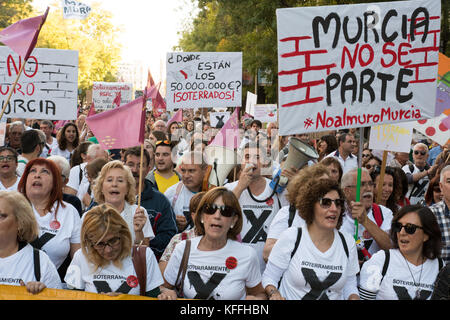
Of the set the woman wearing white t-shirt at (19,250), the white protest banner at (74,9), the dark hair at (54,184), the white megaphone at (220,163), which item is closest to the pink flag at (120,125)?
the dark hair at (54,184)

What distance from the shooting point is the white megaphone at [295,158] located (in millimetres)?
5359

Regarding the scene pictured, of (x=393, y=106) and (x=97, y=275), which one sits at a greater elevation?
(x=393, y=106)

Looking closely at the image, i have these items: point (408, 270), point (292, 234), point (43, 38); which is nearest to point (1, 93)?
point (292, 234)

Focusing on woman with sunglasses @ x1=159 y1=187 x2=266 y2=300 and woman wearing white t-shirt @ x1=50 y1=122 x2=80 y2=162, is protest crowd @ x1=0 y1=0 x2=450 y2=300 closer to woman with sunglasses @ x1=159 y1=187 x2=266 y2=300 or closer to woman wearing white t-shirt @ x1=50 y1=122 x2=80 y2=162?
woman with sunglasses @ x1=159 y1=187 x2=266 y2=300

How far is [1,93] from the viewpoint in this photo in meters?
8.10

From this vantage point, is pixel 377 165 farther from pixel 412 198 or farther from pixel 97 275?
pixel 97 275

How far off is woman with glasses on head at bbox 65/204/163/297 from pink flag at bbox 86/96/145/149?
150 cm

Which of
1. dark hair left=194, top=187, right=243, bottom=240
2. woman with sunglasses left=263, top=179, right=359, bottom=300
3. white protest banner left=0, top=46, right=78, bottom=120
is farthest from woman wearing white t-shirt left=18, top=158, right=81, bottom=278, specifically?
white protest banner left=0, top=46, right=78, bottom=120

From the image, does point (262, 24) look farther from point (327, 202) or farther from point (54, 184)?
point (327, 202)

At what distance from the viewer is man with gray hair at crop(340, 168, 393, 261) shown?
189 inches

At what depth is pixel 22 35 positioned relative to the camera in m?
6.50

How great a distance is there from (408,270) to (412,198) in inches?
168

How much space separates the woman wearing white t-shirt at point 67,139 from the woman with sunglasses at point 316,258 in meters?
5.86

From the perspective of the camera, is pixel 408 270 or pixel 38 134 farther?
pixel 38 134
